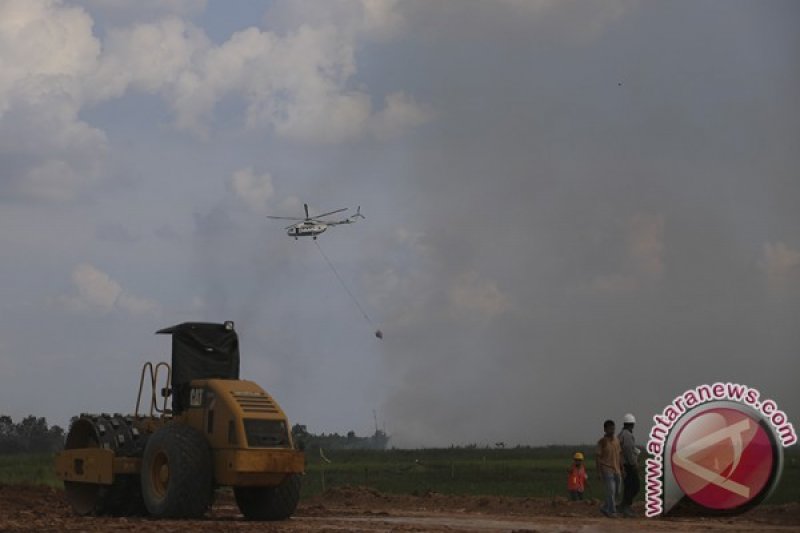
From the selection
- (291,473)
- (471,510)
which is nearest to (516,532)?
(291,473)

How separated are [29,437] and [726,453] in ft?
239

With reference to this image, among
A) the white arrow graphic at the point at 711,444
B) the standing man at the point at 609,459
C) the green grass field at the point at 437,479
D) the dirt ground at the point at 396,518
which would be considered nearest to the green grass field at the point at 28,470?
the green grass field at the point at 437,479

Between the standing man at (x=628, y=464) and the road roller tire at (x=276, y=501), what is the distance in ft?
21.7

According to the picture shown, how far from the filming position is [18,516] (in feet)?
84.5

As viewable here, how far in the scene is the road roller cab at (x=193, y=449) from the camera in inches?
935

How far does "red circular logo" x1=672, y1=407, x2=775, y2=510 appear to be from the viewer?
20.1m

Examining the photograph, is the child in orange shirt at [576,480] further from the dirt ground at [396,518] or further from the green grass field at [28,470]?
the green grass field at [28,470]

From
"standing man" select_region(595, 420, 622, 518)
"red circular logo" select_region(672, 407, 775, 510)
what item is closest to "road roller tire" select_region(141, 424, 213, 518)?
"standing man" select_region(595, 420, 622, 518)

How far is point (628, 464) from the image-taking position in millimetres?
25719

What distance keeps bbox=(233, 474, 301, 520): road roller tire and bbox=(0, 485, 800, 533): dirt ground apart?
11.4 inches

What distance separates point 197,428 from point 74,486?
14.3 ft

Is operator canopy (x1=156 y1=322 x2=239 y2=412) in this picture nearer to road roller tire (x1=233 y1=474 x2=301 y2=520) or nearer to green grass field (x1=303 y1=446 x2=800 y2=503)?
road roller tire (x1=233 y1=474 x2=301 y2=520)

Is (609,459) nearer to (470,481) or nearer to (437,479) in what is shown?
(470,481)

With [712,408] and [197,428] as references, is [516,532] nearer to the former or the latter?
[712,408]
